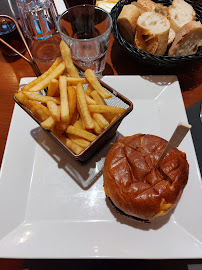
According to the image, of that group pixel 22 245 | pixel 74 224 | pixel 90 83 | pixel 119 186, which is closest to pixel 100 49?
pixel 90 83

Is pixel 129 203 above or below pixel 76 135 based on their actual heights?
below

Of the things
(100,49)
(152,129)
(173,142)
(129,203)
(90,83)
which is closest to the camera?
(173,142)

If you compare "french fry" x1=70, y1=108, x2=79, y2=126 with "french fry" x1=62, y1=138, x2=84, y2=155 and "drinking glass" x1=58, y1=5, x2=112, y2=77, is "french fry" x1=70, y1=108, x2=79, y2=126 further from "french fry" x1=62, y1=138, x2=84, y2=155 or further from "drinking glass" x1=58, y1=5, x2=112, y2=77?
"drinking glass" x1=58, y1=5, x2=112, y2=77

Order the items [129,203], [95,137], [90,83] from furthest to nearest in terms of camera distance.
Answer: [90,83] → [95,137] → [129,203]

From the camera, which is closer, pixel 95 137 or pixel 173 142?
pixel 173 142

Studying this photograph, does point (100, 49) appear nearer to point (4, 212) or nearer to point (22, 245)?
point (4, 212)

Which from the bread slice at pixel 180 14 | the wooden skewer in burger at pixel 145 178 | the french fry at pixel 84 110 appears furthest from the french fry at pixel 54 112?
the bread slice at pixel 180 14

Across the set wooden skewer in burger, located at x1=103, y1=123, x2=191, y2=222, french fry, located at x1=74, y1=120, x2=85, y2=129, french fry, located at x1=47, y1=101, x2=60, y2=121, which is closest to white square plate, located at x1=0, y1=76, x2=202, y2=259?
wooden skewer in burger, located at x1=103, y1=123, x2=191, y2=222
